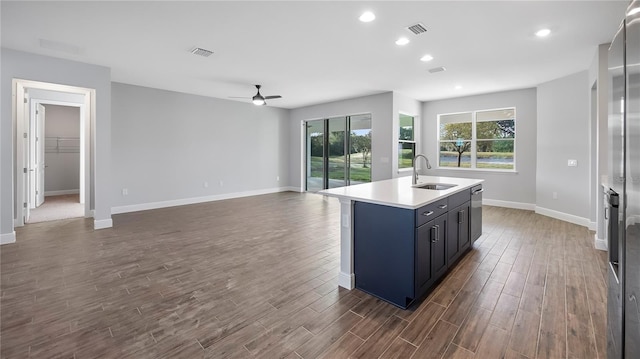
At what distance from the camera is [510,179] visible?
6727mm

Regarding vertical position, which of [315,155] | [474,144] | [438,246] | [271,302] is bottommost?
[271,302]

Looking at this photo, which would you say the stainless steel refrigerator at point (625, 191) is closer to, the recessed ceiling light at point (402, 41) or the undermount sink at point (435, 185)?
the undermount sink at point (435, 185)

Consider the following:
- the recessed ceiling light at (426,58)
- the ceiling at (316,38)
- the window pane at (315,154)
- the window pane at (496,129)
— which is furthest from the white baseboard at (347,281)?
the window pane at (315,154)

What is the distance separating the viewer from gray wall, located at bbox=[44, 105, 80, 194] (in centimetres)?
827

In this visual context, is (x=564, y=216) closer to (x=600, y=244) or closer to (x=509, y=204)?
(x=509, y=204)

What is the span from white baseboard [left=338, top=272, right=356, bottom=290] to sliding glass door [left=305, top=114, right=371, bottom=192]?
5.13 metres

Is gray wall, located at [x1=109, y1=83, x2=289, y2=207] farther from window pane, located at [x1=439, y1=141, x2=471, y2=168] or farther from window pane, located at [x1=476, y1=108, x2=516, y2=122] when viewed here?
window pane, located at [x1=476, y1=108, x2=516, y2=122]

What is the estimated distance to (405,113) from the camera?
7359mm

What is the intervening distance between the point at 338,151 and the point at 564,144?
512cm

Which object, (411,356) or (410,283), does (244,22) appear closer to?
(410,283)

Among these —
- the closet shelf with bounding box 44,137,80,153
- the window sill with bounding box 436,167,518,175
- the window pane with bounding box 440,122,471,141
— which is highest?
the window pane with bounding box 440,122,471,141

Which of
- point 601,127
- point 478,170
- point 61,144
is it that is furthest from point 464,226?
point 61,144

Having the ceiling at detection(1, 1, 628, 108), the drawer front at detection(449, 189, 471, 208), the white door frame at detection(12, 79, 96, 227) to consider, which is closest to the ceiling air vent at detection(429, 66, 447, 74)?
the ceiling at detection(1, 1, 628, 108)

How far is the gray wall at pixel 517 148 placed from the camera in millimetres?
6375
